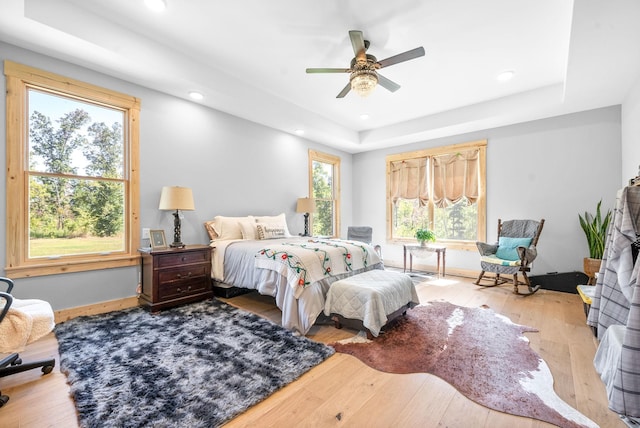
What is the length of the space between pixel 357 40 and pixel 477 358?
2.84m

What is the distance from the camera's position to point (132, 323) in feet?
9.11

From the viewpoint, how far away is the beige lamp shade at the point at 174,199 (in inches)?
129

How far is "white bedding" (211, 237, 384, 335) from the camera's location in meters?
2.64

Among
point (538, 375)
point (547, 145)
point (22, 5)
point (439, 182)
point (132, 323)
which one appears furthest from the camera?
point (439, 182)

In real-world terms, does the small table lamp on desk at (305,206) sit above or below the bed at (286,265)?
above

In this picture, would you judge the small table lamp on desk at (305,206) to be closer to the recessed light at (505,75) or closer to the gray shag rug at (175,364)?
the gray shag rug at (175,364)

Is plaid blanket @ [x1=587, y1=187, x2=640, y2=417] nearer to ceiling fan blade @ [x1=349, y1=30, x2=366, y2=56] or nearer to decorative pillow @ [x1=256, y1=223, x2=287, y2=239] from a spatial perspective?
ceiling fan blade @ [x1=349, y1=30, x2=366, y2=56]

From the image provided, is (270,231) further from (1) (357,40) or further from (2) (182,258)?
(1) (357,40)

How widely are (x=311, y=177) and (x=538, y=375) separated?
447 cm

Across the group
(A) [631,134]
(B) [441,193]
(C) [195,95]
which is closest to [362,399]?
(C) [195,95]

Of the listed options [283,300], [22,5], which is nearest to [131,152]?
[22,5]

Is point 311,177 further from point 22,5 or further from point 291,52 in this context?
point 22,5

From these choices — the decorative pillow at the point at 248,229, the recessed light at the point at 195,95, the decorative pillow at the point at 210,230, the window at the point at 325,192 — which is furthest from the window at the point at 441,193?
the recessed light at the point at 195,95

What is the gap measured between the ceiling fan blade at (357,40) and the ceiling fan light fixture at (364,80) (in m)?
0.20
